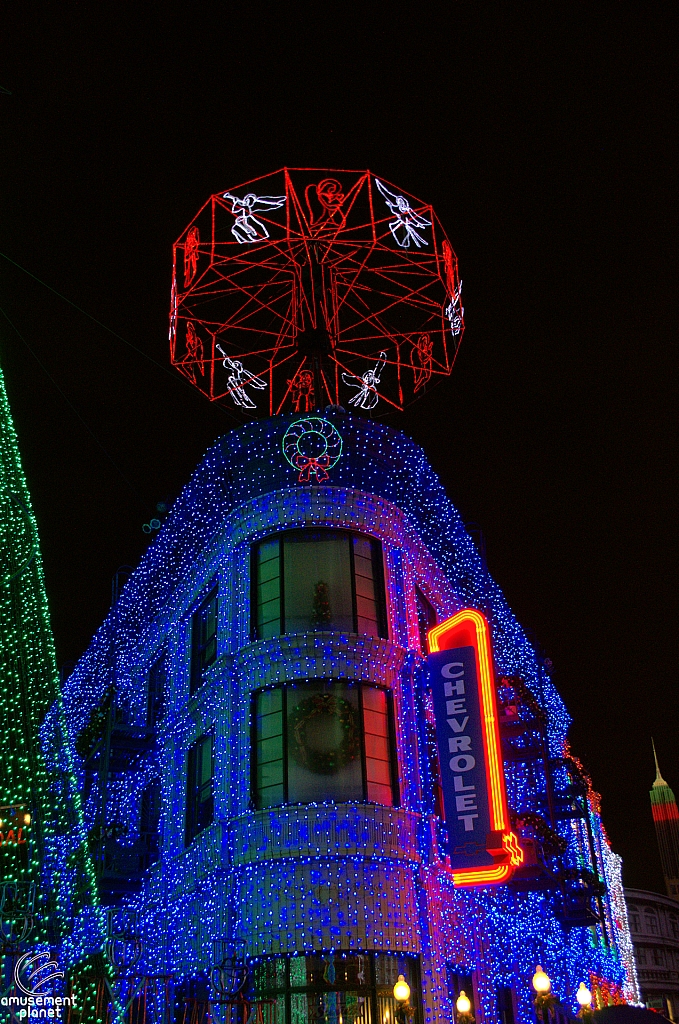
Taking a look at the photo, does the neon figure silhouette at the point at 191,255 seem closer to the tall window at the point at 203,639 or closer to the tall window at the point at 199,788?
the tall window at the point at 203,639

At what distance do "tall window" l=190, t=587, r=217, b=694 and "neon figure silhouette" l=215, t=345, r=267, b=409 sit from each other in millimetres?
4667

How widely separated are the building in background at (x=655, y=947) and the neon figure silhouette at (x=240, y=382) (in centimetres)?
8699

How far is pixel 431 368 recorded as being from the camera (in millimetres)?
23422

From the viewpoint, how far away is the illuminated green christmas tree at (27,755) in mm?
15891

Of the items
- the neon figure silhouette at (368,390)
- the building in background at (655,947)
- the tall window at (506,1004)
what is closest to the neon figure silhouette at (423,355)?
the neon figure silhouette at (368,390)

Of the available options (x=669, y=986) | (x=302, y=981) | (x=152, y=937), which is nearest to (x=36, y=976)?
(x=302, y=981)

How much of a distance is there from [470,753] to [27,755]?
29.9ft

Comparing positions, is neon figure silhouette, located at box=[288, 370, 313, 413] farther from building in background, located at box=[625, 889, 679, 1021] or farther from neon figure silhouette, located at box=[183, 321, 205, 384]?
building in background, located at box=[625, 889, 679, 1021]

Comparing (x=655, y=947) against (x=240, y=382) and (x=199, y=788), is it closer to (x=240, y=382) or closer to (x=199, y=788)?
(x=199, y=788)

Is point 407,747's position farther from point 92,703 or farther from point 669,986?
point 669,986

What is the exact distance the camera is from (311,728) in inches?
795

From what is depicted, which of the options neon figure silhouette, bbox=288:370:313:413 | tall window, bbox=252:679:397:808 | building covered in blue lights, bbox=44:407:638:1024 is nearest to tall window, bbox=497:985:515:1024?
building covered in blue lights, bbox=44:407:638:1024

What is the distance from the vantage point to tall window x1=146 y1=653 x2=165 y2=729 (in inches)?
1140

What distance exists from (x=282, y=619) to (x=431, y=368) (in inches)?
271
